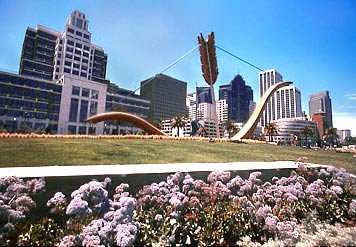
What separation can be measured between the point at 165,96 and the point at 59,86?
100 meters

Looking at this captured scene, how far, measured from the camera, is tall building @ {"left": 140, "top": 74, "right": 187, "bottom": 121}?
526 feet

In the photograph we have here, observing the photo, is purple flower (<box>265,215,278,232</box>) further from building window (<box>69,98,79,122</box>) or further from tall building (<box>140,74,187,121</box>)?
tall building (<box>140,74,187,121</box>)

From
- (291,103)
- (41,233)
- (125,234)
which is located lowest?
(41,233)

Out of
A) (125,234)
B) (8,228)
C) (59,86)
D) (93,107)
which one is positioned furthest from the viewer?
(93,107)

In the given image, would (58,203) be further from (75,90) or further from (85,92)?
(85,92)

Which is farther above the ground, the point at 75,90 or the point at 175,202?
the point at 75,90

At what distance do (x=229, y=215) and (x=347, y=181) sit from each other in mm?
3964

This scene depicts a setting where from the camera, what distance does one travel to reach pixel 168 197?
4242 millimetres

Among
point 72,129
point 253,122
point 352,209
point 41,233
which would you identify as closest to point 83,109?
point 72,129

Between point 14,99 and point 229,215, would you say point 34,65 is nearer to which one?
point 14,99

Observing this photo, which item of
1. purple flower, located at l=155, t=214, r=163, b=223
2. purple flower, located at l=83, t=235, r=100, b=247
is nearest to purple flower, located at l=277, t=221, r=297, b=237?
purple flower, located at l=155, t=214, r=163, b=223

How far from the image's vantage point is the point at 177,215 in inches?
151

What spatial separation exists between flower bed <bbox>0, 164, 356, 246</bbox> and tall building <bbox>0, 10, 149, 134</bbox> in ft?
160

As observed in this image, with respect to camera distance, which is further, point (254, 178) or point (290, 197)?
point (254, 178)
